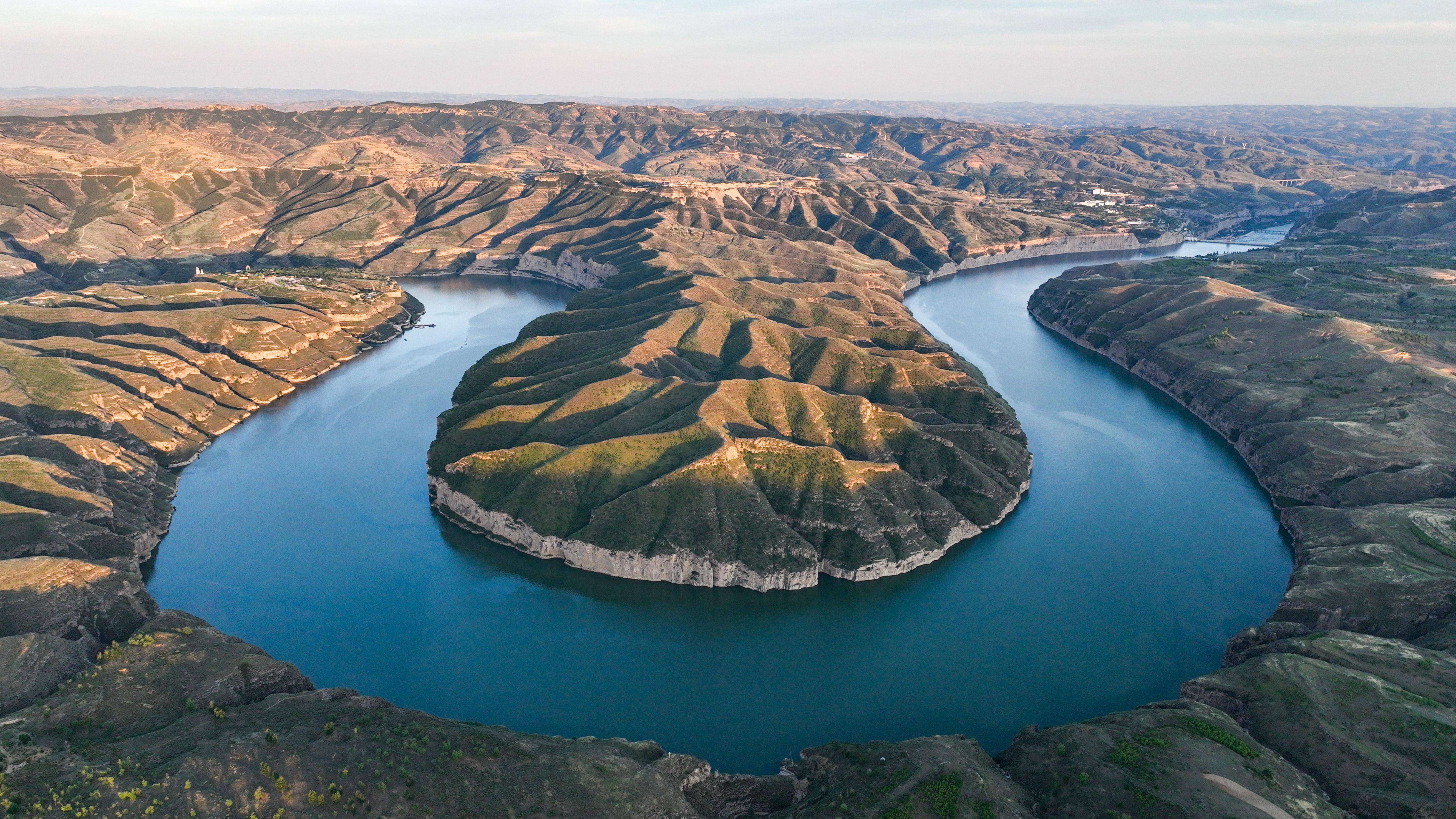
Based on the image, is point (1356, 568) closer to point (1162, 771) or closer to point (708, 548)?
point (1162, 771)

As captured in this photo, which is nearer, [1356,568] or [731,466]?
[1356,568]

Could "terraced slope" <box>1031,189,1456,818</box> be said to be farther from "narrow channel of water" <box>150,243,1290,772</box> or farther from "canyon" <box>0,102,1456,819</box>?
"narrow channel of water" <box>150,243,1290,772</box>

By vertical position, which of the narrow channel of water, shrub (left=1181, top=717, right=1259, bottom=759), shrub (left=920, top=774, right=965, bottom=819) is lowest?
the narrow channel of water

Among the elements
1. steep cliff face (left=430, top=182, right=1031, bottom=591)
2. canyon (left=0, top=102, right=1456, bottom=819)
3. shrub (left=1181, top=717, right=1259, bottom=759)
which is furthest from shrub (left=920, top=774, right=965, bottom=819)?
steep cliff face (left=430, top=182, right=1031, bottom=591)

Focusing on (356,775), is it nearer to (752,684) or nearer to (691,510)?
(752,684)

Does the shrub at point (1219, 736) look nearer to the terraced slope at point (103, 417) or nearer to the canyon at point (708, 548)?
the canyon at point (708, 548)

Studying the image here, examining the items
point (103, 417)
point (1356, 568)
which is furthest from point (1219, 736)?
point (103, 417)

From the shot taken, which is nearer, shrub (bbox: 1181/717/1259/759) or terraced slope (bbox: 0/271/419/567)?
shrub (bbox: 1181/717/1259/759)

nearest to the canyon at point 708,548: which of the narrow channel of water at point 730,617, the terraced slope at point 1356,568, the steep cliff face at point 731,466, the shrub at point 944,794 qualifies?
the shrub at point 944,794

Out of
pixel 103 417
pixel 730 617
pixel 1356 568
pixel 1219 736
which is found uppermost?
pixel 103 417
